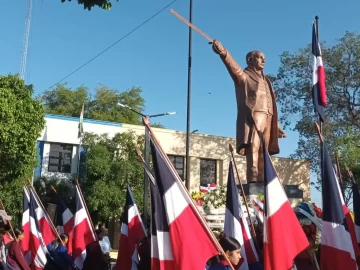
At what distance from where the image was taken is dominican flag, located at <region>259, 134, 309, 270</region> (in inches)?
177

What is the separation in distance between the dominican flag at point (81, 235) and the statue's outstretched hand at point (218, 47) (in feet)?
14.4

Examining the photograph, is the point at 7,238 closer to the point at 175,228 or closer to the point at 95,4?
the point at 95,4

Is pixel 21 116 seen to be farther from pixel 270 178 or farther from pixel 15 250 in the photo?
pixel 270 178

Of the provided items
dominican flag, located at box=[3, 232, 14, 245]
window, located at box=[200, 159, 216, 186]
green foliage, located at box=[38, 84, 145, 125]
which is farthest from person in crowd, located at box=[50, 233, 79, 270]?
green foliage, located at box=[38, 84, 145, 125]

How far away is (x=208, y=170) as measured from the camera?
97.2 ft

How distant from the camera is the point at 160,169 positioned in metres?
4.38

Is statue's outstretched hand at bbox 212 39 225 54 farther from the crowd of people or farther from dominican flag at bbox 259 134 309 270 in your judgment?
dominican flag at bbox 259 134 309 270

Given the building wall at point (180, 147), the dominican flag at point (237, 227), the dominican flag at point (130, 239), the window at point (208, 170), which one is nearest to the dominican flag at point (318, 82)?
the dominican flag at point (237, 227)

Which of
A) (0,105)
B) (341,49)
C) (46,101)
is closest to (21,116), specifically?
(0,105)

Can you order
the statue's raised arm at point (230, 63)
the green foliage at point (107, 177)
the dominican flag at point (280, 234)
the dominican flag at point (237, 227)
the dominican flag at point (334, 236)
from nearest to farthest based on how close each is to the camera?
the dominican flag at point (280, 234) < the dominican flag at point (334, 236) < the dominican flag at point (237, 227) < the statue's raised arm at point (230, 63) < the green foliage at point (107, 177)

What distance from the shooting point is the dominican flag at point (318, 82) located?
7.50 metres

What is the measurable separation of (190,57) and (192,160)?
1256 cm

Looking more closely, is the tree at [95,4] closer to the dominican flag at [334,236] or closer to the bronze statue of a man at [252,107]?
the dominican flag at [334,236]

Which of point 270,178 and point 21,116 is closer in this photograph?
point 270,178
